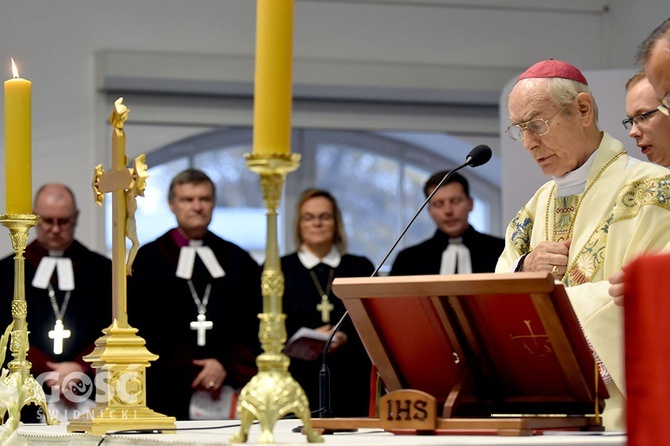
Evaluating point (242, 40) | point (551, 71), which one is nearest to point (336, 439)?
point (551, 71)

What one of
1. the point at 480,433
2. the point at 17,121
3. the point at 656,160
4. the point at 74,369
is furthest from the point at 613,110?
the point at 480,433

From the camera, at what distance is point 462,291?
8.11ft

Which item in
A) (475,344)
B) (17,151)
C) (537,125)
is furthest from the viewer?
(537,125)

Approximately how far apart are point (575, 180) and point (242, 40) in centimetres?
544

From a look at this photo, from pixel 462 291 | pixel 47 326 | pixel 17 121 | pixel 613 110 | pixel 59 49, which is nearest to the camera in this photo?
pixel 462 291

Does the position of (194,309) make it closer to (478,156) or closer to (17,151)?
(17,151)

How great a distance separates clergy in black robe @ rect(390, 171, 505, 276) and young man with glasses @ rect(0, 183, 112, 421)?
1951 mm

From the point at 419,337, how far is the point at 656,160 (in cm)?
227

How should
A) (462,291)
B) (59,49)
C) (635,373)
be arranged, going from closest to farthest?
(635,373)
(462,291)
(59,49)

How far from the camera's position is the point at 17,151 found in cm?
342

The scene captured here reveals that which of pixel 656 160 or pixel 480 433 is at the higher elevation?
pixel 656 160

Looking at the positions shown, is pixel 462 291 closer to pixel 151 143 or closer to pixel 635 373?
pixel 635 373

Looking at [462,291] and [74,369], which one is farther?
[74,369]

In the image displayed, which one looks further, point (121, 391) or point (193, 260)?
point (193, 260)
